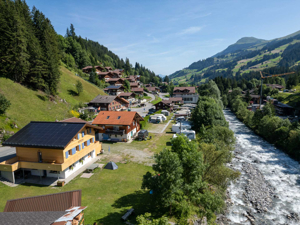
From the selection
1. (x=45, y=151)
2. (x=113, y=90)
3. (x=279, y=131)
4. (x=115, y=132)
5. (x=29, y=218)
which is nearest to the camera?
(x=29, y=218)

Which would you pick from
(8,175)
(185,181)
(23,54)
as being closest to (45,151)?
(8,175)

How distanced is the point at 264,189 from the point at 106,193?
78.7 ft

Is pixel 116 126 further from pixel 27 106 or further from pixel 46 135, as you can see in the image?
pixel 27 106

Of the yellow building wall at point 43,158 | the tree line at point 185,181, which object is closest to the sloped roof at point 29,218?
the tree line at point 185,181

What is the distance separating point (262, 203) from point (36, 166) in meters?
31.4

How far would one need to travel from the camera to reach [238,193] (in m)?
26.4

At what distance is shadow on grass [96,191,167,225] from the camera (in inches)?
668

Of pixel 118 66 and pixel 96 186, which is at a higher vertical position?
pixel 118 66

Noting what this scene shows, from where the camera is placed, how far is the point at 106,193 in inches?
848

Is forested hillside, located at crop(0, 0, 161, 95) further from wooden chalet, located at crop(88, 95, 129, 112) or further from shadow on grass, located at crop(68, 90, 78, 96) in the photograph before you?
wooden chalet, located at crop(88, 95, 129, 112)

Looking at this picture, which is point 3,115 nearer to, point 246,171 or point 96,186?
point 96,186

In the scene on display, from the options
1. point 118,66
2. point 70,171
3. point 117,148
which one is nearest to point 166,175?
point 70,171

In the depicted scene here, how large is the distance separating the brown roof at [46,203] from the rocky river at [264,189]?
17.4 meters

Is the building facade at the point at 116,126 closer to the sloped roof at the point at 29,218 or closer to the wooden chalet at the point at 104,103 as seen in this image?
the wooden chalet at the point at 104,103
